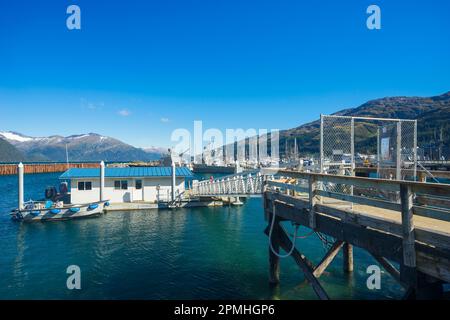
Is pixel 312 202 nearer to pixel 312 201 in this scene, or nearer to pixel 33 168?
pixel 312 201

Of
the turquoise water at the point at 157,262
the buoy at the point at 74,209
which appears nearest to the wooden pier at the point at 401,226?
the turquoise water at the point at 157,262

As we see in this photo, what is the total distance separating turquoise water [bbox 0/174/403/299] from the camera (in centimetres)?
1209

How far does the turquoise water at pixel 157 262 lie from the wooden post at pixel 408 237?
698cm

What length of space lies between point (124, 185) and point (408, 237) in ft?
102

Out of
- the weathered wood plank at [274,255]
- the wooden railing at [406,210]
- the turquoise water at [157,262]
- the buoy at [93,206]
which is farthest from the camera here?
the buoy at [93,206]

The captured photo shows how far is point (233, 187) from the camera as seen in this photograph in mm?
28859

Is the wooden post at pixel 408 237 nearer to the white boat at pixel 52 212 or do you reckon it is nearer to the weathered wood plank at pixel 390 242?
the weathered wood plank at pixel 390 242

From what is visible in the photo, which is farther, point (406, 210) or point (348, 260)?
point (348, 260)

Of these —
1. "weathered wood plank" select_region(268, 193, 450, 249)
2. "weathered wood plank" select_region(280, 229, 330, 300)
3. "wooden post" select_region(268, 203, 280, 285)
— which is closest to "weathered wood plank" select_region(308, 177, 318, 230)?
"weathered wood plank" select_region(268, 193, 450, 249)

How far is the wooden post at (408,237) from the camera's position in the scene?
5031 mm

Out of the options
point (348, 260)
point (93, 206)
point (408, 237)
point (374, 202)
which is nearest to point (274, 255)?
point (348, 260)

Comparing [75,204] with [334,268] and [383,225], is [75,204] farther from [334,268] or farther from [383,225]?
[383,225]
